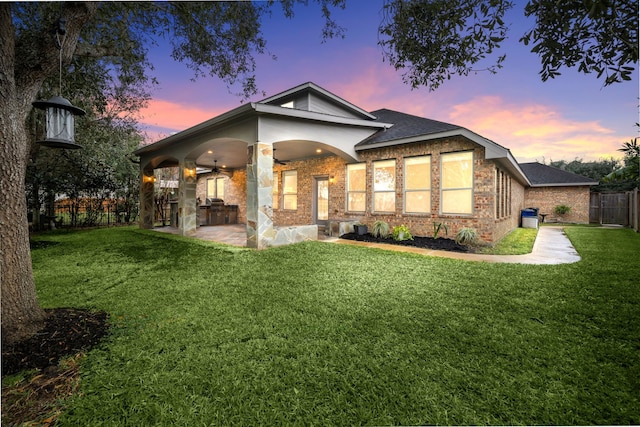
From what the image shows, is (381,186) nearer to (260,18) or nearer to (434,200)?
(434,200)

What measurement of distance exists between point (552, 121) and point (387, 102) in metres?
7.46

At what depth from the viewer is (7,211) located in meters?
2.56

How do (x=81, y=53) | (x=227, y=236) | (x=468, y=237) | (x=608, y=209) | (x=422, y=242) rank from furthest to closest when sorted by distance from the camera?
(x=608, y=209)
(x=227, y=236)
(x=422, y=242)
(x=468, y=237)
(x=81, y=53)

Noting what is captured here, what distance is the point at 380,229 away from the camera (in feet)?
29.7

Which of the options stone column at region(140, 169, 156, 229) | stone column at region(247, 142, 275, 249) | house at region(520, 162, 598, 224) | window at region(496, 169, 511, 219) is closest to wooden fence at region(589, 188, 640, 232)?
house at region(520, 162, 598, 224)

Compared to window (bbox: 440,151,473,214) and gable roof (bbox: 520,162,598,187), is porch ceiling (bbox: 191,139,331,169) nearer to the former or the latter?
window (bbox: 440,151,473,214)

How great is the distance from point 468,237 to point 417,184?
2352 millimetres

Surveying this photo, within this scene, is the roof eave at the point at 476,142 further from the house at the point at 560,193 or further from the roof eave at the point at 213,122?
the house at the point at 560,193

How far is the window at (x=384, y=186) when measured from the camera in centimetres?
945

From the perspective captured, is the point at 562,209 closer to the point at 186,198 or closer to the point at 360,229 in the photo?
the point at 360,229

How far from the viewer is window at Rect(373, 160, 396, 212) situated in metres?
9.45

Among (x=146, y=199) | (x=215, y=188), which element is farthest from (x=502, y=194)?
(x=215, y=188)

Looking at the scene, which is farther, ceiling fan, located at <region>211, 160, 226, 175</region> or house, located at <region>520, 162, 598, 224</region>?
house, located at <region>520, 162, 598, 224</region>

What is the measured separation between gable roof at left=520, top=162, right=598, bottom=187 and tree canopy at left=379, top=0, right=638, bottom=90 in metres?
16.1
